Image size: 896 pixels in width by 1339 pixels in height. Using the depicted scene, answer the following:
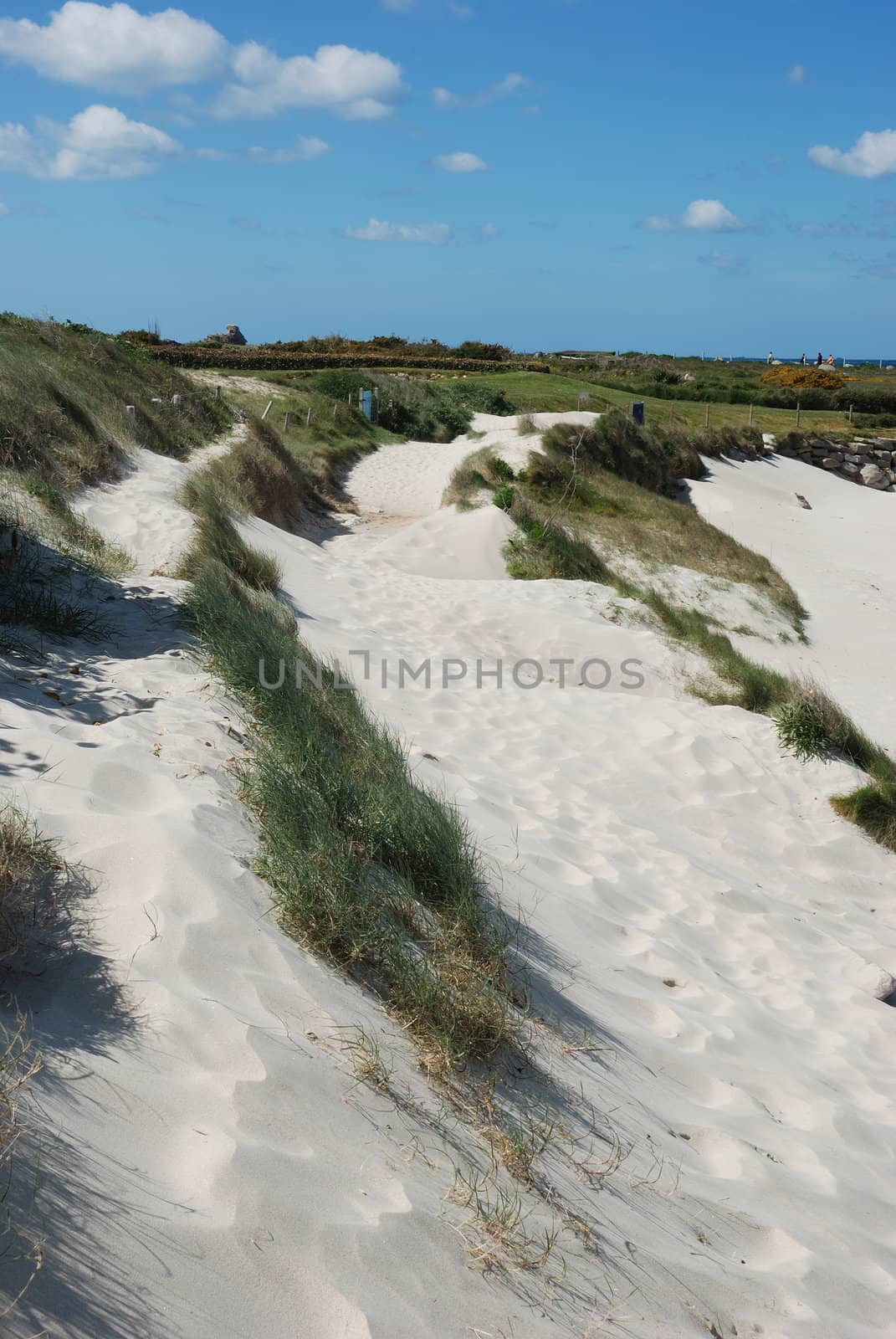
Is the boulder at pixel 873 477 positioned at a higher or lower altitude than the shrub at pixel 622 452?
higher

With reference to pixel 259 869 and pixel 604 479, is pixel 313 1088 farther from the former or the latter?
pixel 604 479

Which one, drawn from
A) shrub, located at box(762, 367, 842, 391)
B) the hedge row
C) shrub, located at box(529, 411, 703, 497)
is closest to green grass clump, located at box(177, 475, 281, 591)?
shrub, located at box(529, 411, 703, 497)

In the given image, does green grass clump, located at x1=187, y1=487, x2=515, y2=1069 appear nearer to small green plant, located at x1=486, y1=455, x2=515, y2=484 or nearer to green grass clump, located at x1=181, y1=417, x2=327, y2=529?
green grass clump, located at x1=181, y1=417, x2=327, y2=529

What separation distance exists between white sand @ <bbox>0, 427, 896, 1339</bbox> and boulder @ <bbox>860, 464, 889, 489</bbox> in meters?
31.4

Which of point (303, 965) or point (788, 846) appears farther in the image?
point (788, 846)

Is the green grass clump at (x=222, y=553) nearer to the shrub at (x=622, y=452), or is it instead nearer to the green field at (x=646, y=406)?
the shrub at (x=622, y=452)

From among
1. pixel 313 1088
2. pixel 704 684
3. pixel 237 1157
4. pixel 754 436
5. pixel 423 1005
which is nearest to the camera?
pixel 237 1157

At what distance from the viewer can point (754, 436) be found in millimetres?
32875

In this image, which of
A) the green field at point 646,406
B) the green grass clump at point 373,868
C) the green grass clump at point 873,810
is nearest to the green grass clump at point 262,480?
the green grass clump at point 373,868

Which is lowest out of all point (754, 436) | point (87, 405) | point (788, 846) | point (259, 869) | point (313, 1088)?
point (788, 846)

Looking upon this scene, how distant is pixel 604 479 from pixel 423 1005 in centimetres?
1759

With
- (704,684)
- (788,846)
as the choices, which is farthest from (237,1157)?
(704,684)

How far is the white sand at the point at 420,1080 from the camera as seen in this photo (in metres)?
1.98

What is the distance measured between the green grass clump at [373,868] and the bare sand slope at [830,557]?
7340mm
